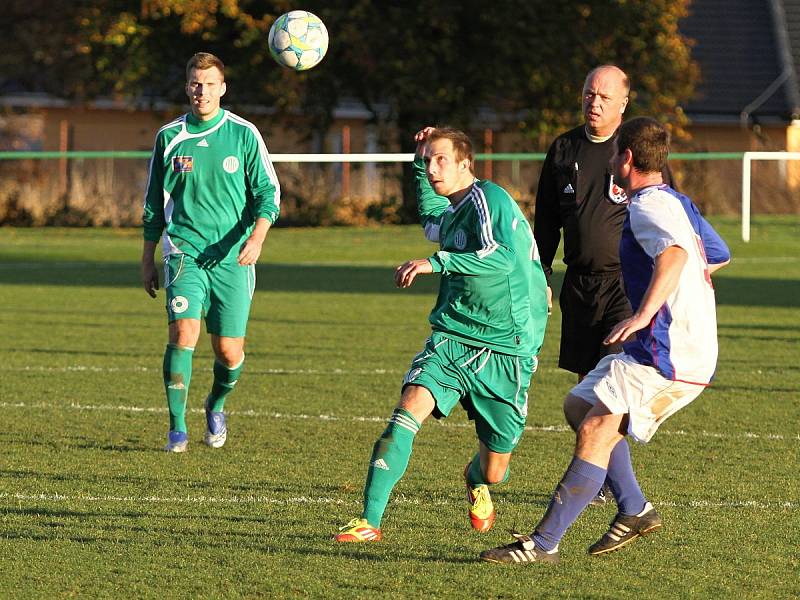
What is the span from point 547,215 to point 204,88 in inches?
85.7

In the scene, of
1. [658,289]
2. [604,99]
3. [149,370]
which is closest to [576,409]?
[658,289]

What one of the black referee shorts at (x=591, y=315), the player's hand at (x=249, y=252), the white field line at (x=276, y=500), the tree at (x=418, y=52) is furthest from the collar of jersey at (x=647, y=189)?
the tree at (x=418, y=52)

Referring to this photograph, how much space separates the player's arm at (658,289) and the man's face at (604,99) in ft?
5.33

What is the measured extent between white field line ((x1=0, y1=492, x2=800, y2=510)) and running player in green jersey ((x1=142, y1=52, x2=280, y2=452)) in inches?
54.4

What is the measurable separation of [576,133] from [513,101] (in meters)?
27.8

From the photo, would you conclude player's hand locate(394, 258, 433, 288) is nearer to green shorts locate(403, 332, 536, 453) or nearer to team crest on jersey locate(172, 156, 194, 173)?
green shorts locate(403, 332, 536, 453)

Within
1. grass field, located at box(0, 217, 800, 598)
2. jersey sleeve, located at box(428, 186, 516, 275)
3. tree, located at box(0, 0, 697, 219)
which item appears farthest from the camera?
tree, located at box(0, 0, 697, 219)

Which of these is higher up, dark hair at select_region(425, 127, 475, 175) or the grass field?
dark hair at select_region(425, 127, 475, 175)

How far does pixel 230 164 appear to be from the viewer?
8.73m

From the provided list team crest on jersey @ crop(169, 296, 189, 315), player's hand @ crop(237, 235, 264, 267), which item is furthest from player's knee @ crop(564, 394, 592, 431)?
team crest on jersey @ crop(169, 296, 189, 315)

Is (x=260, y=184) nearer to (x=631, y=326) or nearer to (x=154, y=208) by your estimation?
(x=154, y=208)

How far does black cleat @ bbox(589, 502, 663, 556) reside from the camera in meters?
6.25

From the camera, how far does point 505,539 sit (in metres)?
6.59

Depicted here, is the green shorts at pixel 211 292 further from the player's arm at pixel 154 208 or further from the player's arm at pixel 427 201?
the player's arm at pixel 427 201
